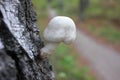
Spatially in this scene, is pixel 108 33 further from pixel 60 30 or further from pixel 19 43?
pixel 19 43

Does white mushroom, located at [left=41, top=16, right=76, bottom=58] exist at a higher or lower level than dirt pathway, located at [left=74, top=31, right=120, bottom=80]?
higher

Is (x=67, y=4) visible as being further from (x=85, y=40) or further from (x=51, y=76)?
(x=51, y=76)

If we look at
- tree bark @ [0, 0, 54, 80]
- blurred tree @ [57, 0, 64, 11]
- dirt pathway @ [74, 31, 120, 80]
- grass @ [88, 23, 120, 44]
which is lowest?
dirt pathway @ [74, 31, 120, 80]

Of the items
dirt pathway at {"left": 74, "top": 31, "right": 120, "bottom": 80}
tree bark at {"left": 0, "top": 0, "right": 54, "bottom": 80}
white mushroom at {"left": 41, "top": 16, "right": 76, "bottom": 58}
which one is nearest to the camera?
tree bark at {"left": 0, "top": 0, "right": 54, "bottom": 80}

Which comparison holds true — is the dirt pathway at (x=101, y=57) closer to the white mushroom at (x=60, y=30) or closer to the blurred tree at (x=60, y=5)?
the white mushroom at (x=60, y=30)

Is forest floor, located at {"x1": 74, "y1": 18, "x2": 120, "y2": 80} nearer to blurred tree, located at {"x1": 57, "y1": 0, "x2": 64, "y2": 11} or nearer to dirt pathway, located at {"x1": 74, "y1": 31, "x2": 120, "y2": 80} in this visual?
dirt pathway, located at {"x1": 74, "y1": 31, "x2": 120, "y2": 80}

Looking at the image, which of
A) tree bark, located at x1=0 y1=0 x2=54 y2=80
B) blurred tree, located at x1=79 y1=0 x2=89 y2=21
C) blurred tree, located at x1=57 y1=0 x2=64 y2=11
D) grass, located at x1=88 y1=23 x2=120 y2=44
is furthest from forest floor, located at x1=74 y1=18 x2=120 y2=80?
blurred tree, located at x1=57 y1=0 x2=64 y2=11

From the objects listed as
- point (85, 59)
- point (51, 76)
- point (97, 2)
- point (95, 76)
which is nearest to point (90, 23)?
point (97, 2)

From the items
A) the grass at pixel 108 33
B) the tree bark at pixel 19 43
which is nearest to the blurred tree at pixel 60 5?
the grass at pixel 108 33
